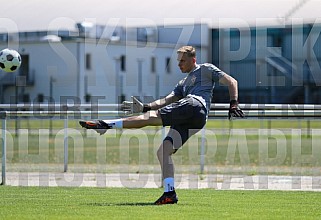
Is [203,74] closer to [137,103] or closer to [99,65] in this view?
[137,103]

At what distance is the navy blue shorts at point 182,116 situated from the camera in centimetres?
1016

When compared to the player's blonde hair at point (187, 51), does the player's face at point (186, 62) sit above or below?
below

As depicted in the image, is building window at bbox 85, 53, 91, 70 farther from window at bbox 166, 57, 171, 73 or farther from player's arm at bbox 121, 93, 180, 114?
player's arm at bbox 121, 93, 180, 114

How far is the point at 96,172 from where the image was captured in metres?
16.9

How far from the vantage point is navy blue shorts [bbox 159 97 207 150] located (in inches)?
400

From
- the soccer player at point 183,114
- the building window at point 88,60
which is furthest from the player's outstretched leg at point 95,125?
the building window at point 88,60

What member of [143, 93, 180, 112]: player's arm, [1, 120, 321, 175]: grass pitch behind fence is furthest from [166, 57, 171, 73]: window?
[143, 93, 180, 112]: player's arm

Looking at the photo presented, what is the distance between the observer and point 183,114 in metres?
10.2

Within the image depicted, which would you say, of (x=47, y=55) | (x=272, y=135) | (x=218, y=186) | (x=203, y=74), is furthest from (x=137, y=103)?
(x=47, y=55)

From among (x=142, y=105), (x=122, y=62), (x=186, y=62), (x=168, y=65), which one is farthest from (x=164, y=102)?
(x=122, y=62)

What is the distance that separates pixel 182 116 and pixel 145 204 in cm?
116

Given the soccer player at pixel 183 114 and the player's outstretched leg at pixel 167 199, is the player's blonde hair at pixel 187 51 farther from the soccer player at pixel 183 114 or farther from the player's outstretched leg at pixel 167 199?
the player's outstretched leg at pixel 167 199

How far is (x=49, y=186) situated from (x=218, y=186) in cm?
278

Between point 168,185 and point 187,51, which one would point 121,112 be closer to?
point 187,51
